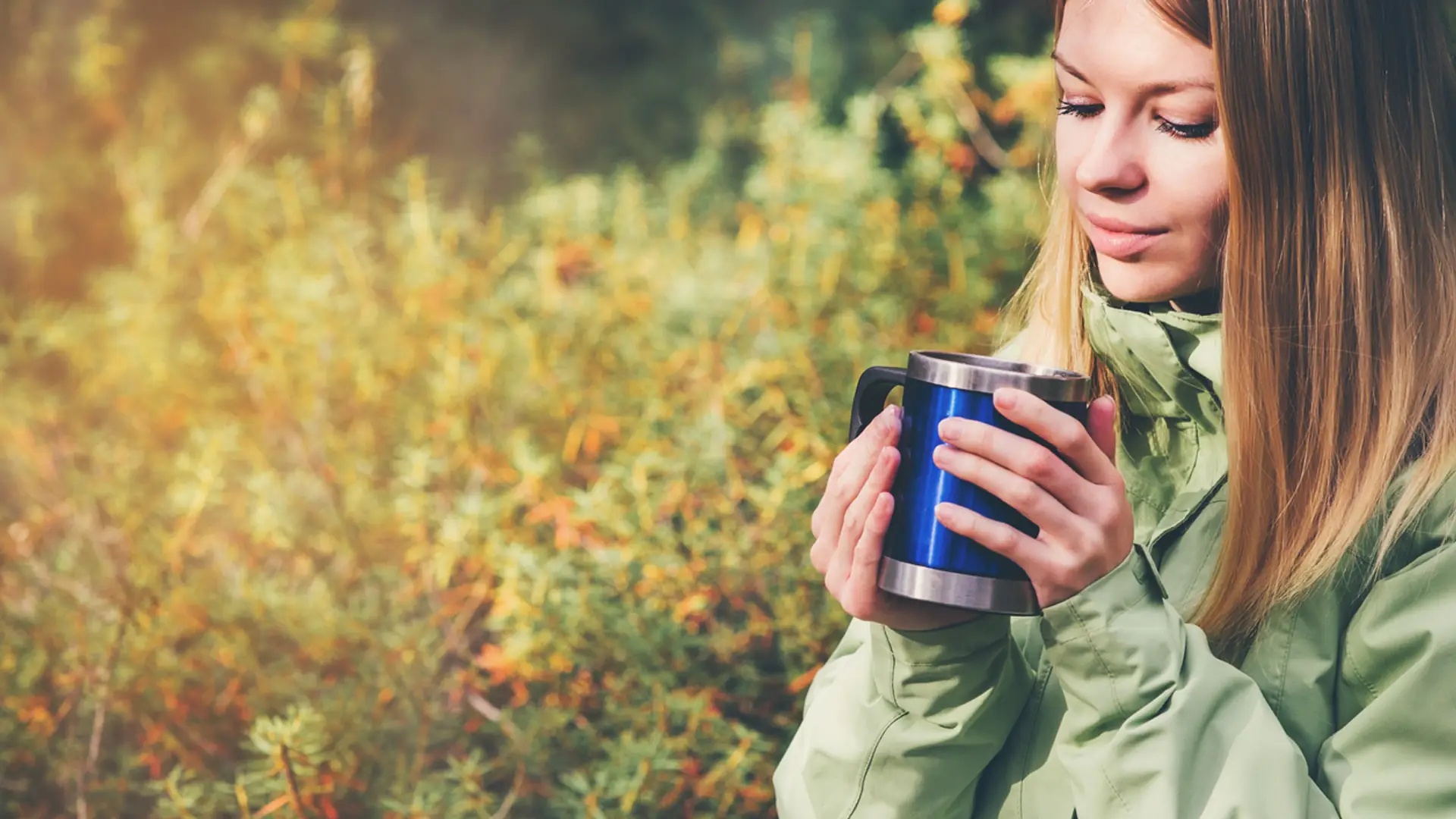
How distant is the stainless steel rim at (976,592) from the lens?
1.01 m

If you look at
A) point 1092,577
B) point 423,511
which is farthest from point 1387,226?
point 423,511

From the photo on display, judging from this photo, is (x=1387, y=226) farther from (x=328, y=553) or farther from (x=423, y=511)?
(x=328, y=553)

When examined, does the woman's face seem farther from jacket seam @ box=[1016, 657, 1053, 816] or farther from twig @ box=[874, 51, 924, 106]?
Result: twig @ box=[874, 51, 924, 106]

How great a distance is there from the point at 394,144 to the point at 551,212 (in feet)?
2.21

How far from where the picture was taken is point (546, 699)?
202cm

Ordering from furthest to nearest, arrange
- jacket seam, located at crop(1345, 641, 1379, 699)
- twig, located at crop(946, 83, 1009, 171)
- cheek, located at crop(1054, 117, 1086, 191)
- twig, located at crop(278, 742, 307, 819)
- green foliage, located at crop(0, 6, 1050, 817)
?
twig, located at crop(946, 83, 1009, 171), green foliage, located at crop(0, 6, 1050, 817), twig, located at crop(278, 742, 307, 819), cheek, located at crop(1054, 117, 1086, 191), jacket seam, located at crop(1345, 641, 1379, 699)

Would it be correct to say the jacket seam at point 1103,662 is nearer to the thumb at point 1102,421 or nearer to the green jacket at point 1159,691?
the green jacket at point 1159,691

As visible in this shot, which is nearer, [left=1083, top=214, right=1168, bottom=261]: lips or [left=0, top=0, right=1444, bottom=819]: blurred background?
[left=1083, top=214, right=1168, bottom=261]: lips

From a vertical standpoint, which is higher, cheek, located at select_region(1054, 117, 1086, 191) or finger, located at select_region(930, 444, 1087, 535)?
cheek, located at select_region(1054, 117, 1086, 191)

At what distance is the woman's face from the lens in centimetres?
109

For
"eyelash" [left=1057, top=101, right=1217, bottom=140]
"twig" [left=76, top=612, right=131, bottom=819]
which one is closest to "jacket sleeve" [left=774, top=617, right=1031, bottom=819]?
"eyelash" [left=1057, top=101, right=1217, bottom=140]

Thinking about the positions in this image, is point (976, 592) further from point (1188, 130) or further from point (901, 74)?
point (901, 74)

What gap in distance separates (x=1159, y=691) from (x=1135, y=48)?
522 mm

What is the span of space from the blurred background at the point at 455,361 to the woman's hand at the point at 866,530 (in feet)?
2.69
